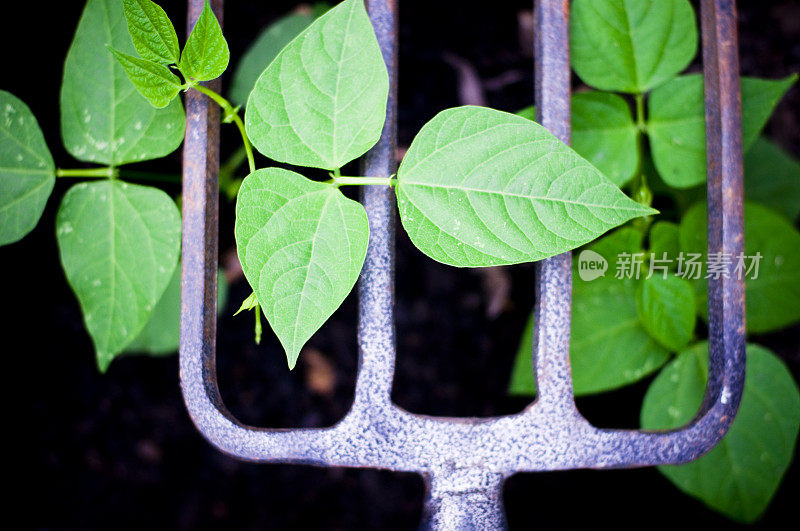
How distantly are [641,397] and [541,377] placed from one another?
0.65 meters

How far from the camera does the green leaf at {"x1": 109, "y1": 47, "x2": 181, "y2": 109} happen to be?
0.64 meters

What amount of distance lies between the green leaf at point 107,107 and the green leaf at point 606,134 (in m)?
0.60

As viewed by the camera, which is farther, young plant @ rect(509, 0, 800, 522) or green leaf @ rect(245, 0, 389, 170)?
young plant @ rect(509, 0, 800, 522)

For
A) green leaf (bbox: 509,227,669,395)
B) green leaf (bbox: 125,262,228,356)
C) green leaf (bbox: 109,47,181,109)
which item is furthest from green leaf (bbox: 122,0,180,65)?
green leaf (bbox: 509,227,669,395)

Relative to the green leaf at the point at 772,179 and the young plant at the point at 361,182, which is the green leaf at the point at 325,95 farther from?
the green leaf at the point at 772,179

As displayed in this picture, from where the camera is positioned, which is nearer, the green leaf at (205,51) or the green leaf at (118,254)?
the green leaf at (205,51)

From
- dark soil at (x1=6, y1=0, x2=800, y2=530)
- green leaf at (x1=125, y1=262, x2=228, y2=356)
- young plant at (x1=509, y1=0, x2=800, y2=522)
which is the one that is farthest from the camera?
dark soil at (x1=6, y1=0, x2=800, y2=530)

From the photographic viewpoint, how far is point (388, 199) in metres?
0.76

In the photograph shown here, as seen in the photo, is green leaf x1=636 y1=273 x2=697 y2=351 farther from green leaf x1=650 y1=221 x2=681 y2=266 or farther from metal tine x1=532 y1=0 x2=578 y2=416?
metal tine x1=532 y1=0 x2=578 y2=416

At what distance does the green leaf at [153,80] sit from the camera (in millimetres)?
644

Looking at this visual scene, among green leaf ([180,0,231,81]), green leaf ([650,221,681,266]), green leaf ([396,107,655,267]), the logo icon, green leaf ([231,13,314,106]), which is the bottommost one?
the logo icon

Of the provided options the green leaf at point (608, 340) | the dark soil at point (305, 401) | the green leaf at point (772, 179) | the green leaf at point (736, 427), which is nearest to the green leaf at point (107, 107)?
the dark soil at point (305, 401)

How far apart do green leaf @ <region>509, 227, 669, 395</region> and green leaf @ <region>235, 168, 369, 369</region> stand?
49 centimetres

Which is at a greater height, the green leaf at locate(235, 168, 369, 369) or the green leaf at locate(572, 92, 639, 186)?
the green leaf at locate(572, 92, 639, 186)
